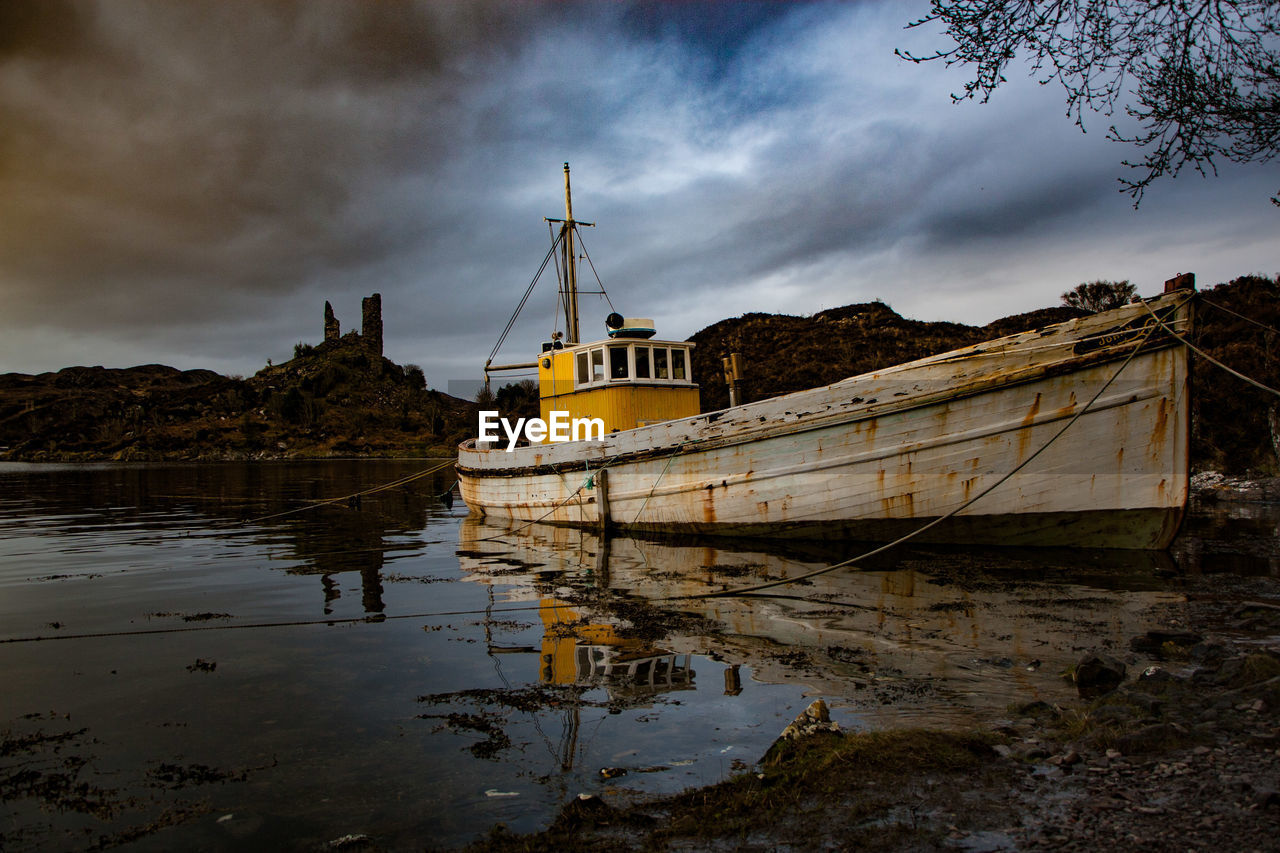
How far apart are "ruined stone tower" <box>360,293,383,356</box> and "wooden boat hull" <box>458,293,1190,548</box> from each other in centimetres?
11348

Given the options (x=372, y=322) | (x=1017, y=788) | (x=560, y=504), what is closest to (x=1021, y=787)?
(x=1017, y=788)

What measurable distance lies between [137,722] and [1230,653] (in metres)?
6.81

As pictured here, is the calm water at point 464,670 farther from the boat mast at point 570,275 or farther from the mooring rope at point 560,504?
the boat mast at point 570,275

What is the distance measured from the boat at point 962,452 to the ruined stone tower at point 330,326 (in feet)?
379

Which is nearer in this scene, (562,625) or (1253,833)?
(1253,833)

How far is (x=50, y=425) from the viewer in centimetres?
9312

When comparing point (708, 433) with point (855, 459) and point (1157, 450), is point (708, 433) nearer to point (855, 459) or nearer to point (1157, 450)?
point (855, 459)

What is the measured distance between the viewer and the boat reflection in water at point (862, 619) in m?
4.59

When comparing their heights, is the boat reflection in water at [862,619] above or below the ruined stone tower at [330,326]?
below

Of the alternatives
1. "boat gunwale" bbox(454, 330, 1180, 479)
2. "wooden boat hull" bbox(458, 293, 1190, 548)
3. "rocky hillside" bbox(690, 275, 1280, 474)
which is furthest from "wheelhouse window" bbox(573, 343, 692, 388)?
"wooden boat hull" bbox(458, 293, 1190, 548)

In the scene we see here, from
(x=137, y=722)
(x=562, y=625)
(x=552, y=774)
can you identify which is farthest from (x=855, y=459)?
(x=137, y=722)

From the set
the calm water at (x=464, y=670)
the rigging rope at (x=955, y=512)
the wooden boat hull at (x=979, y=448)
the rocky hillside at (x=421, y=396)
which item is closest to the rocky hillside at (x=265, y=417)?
the rocky hillside at (x=421, y=396)

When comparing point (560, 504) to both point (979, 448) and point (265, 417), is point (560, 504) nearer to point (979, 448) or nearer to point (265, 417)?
point (979, 448)

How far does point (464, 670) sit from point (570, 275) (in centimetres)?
1301
